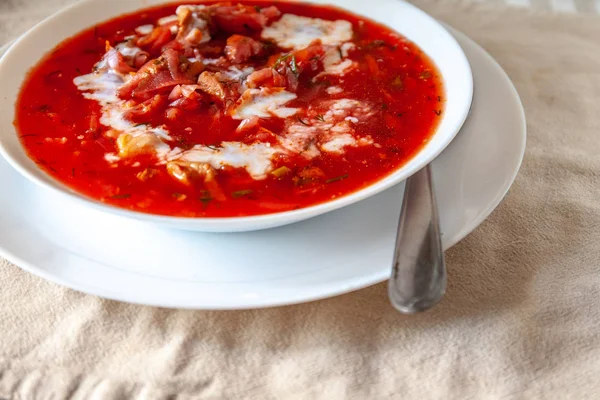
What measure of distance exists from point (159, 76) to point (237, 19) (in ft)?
2.13

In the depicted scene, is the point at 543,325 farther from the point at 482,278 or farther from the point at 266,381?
the point at 266,381

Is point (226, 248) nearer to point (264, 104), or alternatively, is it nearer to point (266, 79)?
point (264, 104)

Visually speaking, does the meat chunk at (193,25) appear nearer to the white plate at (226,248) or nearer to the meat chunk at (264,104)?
the meat chunk at (264,104)

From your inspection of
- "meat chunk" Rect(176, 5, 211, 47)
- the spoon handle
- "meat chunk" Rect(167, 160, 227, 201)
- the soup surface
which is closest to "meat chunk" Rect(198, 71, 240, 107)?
the soup surface

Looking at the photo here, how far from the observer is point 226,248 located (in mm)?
2350

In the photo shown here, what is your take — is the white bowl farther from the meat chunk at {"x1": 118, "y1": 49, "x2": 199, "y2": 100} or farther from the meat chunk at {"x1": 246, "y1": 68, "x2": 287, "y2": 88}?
the meat chunk at {"x1": 246, "y1": 68, "x2": 287, "y2": 88}

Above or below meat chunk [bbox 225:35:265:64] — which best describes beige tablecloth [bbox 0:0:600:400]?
below

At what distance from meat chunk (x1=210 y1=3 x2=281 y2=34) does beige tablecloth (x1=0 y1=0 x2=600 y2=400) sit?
1.54m

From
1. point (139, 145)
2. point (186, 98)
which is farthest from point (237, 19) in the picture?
point (139, 145)

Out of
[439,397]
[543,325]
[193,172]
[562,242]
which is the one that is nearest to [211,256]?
[193,172]

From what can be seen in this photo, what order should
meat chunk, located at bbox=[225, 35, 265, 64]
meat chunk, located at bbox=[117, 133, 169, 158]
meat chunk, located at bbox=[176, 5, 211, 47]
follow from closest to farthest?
meat chunk, located at bbox=[117, 133, 169, 158] → meat chunk, located at bbox=[225, 35, 265, 64] → meat chunk, located at bbox=[176, 5, 211, 47]

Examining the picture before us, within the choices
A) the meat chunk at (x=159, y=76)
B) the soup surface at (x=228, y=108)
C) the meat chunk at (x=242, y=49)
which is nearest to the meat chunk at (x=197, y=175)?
the soup surface at (x=228, y=108)

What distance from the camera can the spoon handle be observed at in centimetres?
204

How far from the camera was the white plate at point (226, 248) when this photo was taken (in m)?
2.16
